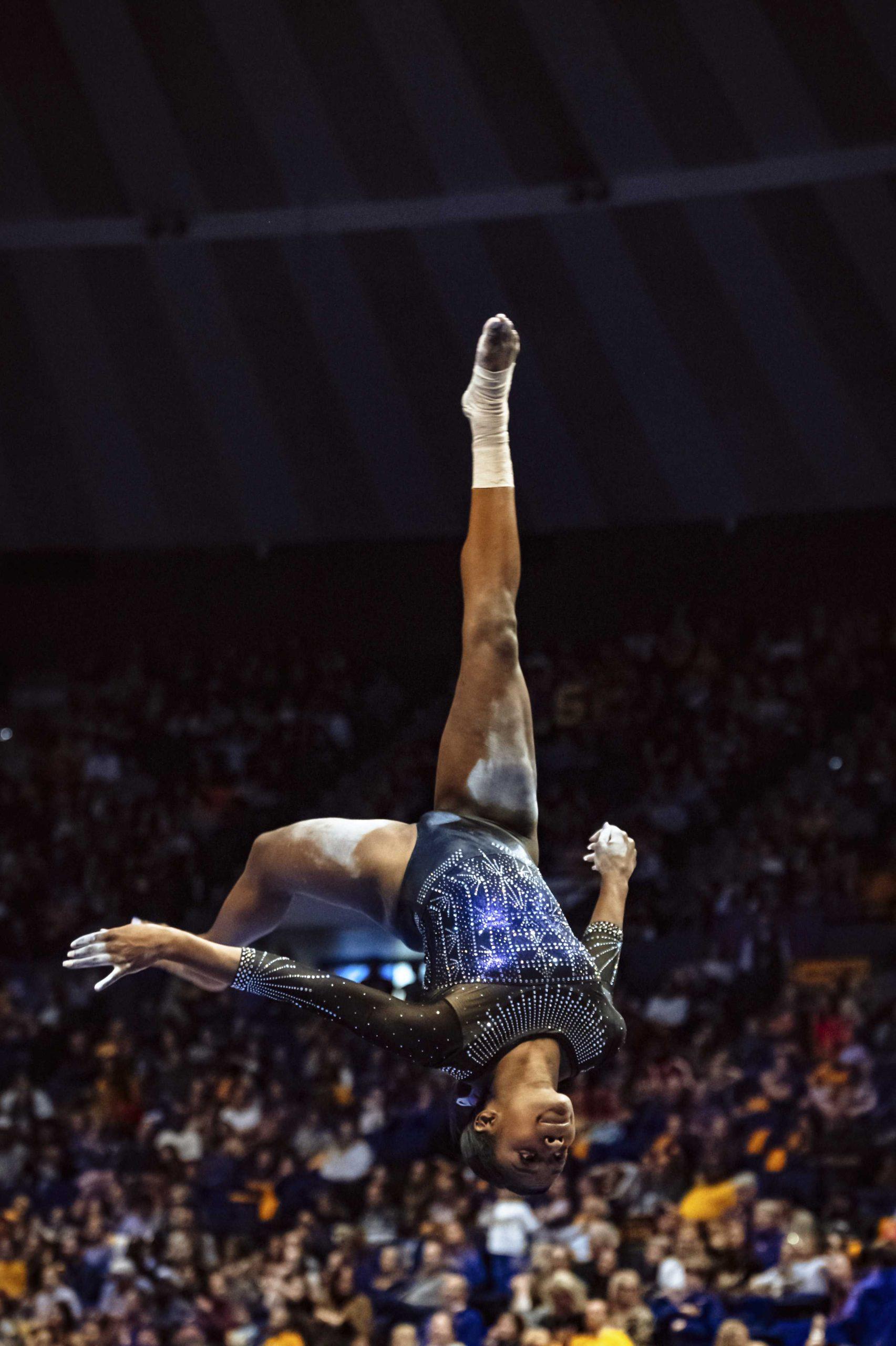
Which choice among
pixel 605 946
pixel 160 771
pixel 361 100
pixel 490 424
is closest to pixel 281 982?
pixel 605 946

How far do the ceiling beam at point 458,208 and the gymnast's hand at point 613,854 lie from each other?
8.23 meters

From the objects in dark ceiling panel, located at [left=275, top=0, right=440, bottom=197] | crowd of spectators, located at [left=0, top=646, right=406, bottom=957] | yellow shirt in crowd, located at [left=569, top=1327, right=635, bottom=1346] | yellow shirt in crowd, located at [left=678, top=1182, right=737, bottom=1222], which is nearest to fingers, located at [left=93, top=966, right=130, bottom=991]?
yellow shirt in crowd, located at [left=569, top=1327, right=635, bottom=1346]

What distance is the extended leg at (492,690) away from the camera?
4.76 metres

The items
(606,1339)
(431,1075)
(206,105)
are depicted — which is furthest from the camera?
(206,105)

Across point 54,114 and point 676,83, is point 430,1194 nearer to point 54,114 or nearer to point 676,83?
point 676,83

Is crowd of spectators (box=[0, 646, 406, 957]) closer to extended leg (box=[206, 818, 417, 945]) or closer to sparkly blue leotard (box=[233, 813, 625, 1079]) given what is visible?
extended leg (box=[206, 818, 417, 945])

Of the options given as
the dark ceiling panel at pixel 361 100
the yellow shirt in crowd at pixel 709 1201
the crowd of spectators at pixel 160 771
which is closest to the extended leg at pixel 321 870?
the yellow shirt in crowd at pixel 709 1201

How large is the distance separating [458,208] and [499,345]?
7.79 metres

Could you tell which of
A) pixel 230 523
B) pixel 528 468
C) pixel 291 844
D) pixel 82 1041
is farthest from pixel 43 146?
pixel 291 844

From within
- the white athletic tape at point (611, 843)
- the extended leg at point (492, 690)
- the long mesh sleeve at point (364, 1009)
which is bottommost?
the long mesh sleeve at point (364, 1009)

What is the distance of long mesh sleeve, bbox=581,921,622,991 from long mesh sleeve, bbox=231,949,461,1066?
612mm

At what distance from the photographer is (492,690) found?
476 cm

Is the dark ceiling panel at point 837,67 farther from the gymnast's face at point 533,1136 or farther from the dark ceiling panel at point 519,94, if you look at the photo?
the gymnast's face at point 533,1136

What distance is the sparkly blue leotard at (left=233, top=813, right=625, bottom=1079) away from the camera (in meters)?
3.99
